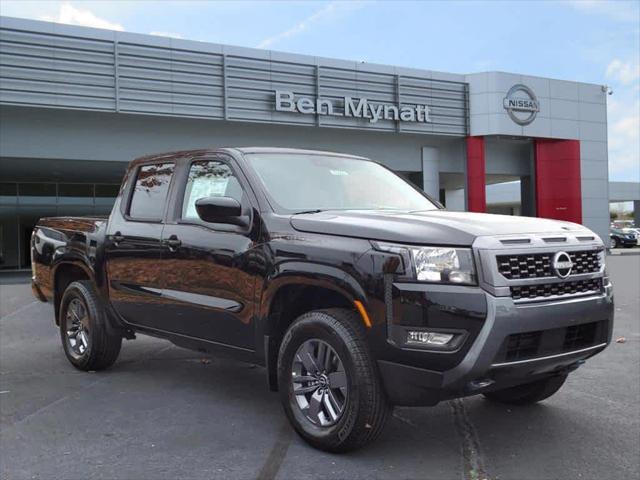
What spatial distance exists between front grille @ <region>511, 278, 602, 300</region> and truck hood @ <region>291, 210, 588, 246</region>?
322 mm

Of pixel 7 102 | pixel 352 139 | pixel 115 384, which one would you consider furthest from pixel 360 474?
pixel 352 139

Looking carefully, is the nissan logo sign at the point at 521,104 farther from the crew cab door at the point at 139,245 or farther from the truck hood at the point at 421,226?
the truck hood at the point at 421,226

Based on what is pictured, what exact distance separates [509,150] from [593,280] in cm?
2781

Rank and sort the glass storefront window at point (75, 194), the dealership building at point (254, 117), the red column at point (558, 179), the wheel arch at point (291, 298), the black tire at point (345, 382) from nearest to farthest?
the black tire at point (345, 382)
the wheel arch at point (291, 298)
the dealership building at point (254, 117)
the glass storefront window at point (75, 194)
the red column at point (558, 179)

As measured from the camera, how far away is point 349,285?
347 cm

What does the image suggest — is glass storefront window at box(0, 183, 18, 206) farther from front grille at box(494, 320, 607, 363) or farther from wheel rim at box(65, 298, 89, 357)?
front grille at box(494, 320, 607, 363)

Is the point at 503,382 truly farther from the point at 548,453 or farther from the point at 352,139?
the point at 352,139

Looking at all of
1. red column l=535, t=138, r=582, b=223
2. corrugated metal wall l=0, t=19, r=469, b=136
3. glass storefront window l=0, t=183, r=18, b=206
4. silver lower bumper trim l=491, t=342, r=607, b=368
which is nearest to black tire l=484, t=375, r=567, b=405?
silver lower bumper trim l=491, t=342, r=607, b=368

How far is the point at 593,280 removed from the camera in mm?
3734

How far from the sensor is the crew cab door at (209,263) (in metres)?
4.16

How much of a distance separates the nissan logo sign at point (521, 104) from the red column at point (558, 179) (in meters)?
1.87

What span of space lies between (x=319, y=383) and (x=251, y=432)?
75 cm

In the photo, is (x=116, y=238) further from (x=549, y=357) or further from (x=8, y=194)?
(x=8, y=194)

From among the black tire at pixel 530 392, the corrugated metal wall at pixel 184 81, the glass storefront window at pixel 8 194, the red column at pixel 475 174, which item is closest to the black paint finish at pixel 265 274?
the black tire at pixel 530 392
